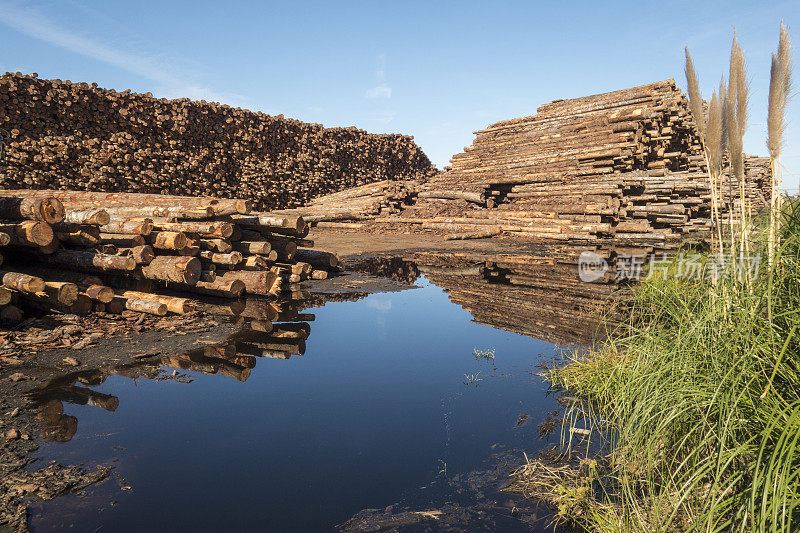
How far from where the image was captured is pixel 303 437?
10.9 feet

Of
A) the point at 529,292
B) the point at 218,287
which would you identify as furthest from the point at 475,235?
the point at 218,287

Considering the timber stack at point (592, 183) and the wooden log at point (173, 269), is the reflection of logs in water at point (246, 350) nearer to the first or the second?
the wooden log at point (173, 269)

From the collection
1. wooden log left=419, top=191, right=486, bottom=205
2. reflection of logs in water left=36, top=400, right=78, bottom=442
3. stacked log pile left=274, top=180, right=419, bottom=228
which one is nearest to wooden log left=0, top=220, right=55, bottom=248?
reflection of logs in water left=36, top=400, right=78, bottom=442

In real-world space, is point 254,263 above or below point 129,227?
below

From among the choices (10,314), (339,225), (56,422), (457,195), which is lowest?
(56,422)

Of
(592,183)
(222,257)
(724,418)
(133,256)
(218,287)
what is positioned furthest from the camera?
(592,183)

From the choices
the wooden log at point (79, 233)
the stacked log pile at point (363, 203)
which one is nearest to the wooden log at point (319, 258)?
the wooden log at point (79, 233)

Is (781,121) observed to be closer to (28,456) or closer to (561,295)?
(28,456)

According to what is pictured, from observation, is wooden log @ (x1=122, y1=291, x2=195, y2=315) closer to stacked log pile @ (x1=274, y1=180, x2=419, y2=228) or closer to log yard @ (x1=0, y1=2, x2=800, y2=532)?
log yard @ (x1=0, y1=2, x2=800, y2=532)

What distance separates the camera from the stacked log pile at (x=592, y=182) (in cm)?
1564
